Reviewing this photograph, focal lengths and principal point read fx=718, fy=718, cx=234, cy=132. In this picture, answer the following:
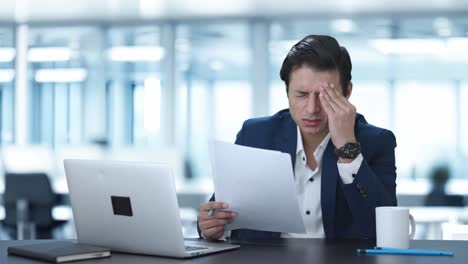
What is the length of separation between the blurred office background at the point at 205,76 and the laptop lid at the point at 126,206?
5093 mm

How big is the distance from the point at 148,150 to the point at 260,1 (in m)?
2.28

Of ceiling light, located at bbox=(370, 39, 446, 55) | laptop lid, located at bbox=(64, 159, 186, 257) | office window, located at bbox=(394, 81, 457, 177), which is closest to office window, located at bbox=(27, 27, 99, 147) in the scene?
ceiling light, located at bbox=(370, 39, 446, 55)

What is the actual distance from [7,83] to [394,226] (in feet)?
24.6

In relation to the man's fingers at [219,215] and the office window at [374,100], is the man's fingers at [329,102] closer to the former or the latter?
the man's fingers at [219,215]

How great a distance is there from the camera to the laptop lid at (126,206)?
168 cm

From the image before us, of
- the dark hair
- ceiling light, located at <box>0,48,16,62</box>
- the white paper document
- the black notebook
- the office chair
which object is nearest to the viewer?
the black notebook

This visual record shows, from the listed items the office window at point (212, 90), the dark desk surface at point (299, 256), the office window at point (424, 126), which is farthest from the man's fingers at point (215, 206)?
the office window at point (212, 90)

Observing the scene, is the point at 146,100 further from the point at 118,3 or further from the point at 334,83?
the point at 334,83

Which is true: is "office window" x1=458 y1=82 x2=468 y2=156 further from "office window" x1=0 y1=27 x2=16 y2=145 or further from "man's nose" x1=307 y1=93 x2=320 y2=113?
"man's nose" x1=307 y1=93 x2=320 y2=113

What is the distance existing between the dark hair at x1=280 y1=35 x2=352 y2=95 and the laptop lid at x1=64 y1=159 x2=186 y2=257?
758 millimetres

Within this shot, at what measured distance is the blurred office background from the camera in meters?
7.65

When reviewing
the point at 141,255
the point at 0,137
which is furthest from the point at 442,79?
the point at 141,255

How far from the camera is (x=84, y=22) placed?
849 centimetres

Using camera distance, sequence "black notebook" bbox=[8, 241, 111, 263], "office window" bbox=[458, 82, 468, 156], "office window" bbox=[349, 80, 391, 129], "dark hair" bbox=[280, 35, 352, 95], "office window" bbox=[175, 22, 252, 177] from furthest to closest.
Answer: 1. "office window" bbox=[175, 22, 252, 177]
2. "office window" bbox=[349, 80, 391, 129]
3. "office window" bbox=[458, 82, 468, 156]
4. "dark hair" bbox=[280, 35, 352, 95]
5. "black notebook" bbox=[8, 241, 111, 263]
